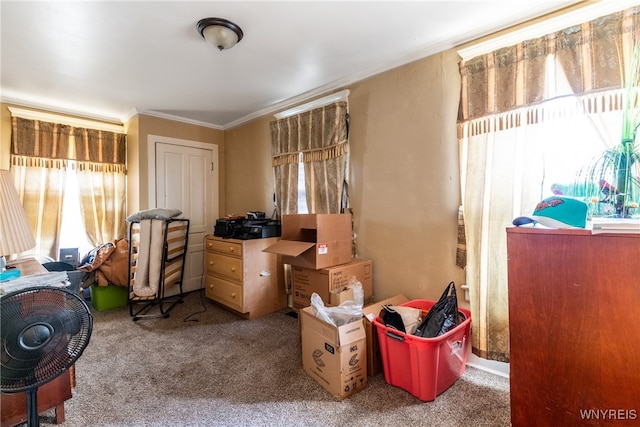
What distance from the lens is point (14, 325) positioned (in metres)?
0.95

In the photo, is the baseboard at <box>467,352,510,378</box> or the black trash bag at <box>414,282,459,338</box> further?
the baseboard at <box>467,352,510,378</box>

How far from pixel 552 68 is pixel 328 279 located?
1955 mm

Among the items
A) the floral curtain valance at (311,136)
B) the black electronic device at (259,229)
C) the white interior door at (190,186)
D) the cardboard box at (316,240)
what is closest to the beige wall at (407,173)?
the floral curtain valance at (311,136)

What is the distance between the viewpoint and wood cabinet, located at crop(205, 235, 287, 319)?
109 inches

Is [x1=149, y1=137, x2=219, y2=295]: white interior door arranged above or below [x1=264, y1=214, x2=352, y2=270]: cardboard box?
above

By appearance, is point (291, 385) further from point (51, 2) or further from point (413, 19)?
point (51, 2)

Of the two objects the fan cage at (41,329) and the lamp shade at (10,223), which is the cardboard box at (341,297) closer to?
the fan cage at (41,329)

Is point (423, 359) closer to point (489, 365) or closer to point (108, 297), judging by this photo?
point (489, 365)

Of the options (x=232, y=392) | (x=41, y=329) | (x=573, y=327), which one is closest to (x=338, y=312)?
(x=232, y=392)

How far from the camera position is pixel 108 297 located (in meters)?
3.16

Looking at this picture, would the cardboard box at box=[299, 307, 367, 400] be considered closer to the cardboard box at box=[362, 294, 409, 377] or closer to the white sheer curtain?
the cardboard box at box=[362, 294, 409, 377]

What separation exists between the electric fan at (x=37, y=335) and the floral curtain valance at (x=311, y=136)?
7.18ft

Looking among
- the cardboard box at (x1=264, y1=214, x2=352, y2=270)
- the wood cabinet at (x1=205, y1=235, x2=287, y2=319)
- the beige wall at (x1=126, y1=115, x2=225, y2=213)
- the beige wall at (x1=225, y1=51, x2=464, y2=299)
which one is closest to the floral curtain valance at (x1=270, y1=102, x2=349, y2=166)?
the beige wall at (x1=225, y1=51, x2=464, y2=299)

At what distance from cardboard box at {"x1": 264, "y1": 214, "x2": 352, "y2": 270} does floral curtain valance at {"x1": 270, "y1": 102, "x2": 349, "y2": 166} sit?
2.33 ft
